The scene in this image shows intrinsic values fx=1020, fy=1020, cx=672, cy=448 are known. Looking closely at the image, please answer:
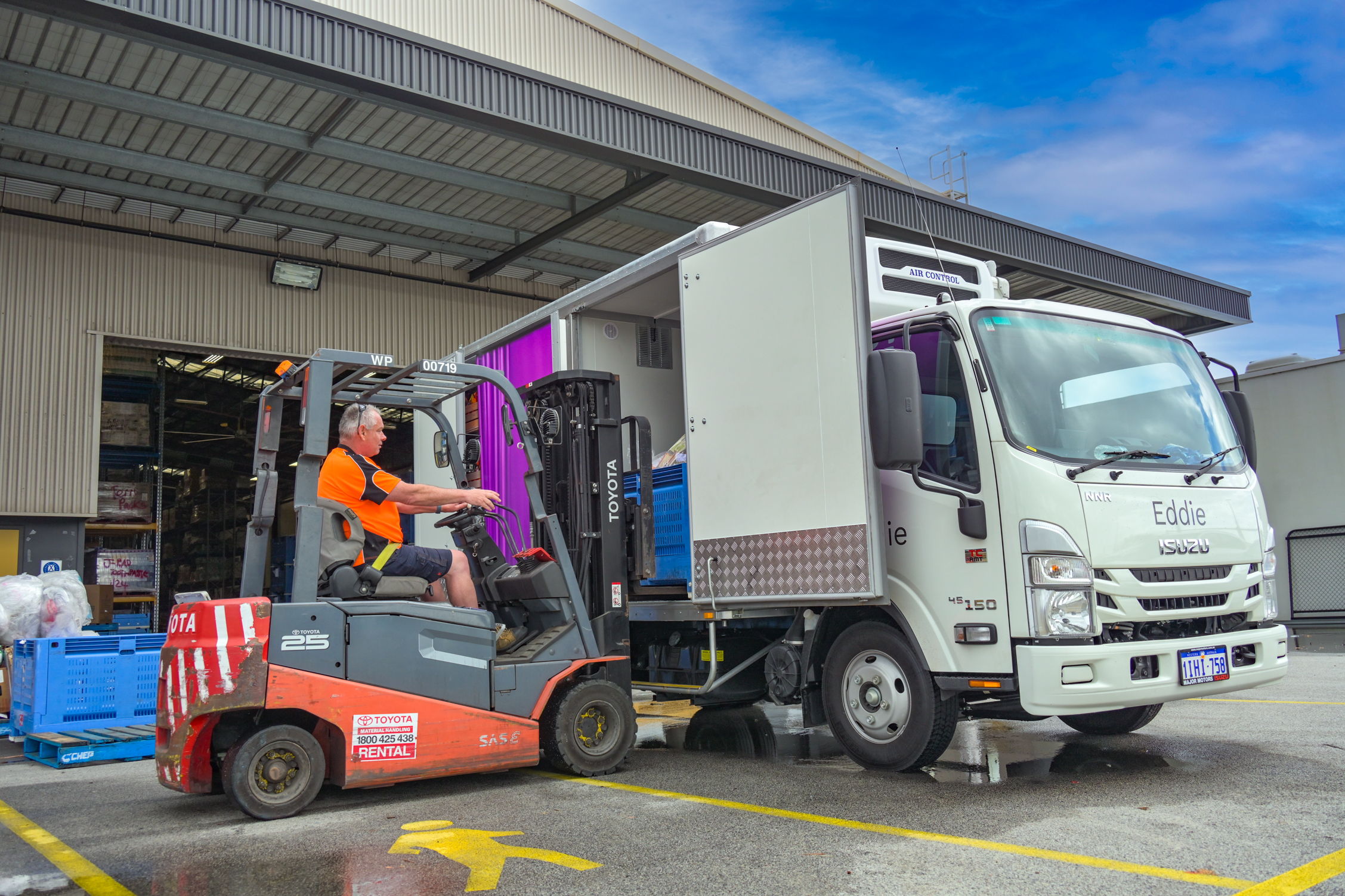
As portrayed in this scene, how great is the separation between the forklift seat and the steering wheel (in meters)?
0.74

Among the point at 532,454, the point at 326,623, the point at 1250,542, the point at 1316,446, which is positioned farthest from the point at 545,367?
the point at 1316,446

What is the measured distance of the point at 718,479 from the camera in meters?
6.40

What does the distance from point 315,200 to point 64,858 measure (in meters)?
10.1

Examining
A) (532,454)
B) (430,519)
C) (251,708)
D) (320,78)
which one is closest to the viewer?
(251,708)

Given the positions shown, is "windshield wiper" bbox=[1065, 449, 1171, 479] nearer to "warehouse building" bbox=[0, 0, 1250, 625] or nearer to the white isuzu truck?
the white isuzu truck

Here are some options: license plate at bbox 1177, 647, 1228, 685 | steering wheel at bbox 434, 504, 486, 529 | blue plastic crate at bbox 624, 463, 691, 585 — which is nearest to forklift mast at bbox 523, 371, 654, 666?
blue plastic crate at bbox 624, 463, 691, 585

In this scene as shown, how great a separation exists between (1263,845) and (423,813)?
3.78 m

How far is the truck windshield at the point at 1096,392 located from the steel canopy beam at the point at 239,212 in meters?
10.9

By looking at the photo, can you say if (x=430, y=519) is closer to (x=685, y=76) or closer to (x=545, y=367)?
(x=545, y=367)

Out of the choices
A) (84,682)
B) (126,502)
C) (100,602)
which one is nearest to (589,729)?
(84,682)

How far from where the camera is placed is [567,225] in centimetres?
1427

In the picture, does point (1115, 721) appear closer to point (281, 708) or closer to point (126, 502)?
point (281, 708)

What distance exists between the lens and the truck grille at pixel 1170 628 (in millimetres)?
5016

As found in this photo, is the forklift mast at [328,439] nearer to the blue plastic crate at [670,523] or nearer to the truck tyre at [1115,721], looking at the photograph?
the blue plastic crate at [670,523]
